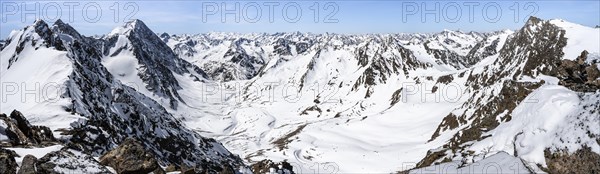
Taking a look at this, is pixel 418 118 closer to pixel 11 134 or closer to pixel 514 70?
pixel 514 70

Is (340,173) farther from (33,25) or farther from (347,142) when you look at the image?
(33,25)

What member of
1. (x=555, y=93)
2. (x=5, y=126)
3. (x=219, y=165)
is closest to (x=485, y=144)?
(x=555, y=93)

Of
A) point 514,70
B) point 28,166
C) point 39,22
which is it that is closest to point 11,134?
point 28,166

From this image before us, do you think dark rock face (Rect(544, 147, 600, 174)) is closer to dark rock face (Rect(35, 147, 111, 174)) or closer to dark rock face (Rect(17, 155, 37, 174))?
dark rock face (Rect(35, 147, 111, 174))

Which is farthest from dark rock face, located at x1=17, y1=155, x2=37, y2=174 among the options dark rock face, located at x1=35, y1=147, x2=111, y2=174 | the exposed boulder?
the exposed boulder

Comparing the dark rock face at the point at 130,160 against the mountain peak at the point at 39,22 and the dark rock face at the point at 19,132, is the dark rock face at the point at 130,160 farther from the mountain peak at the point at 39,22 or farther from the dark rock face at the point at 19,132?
the mountain peak at the point at 39,22
